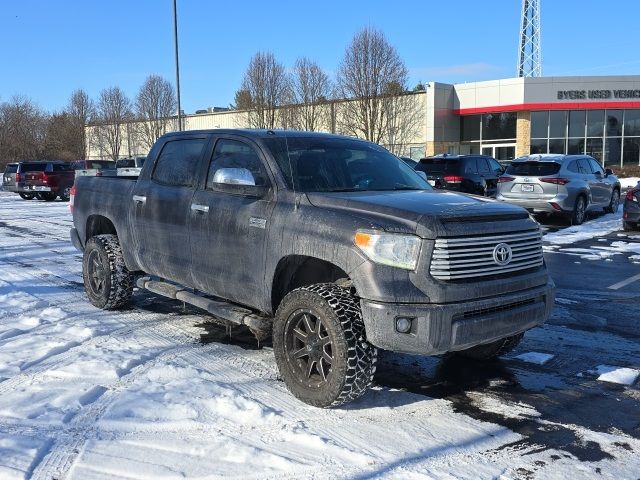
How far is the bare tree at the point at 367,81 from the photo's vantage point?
38.8 metres

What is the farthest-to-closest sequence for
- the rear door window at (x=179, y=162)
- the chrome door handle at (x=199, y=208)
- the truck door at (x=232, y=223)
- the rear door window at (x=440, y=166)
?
the rear door window at (x=440, y=166) → the rear door window at (x=179, y=162) → the chrome door handle at (x=199, y=208) → the truck door at (x=232, y=223)

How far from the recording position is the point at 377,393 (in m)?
4.39

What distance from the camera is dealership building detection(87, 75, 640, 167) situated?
39.7m

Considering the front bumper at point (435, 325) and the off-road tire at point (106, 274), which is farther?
Result: the off-road tire at point (106, 274)

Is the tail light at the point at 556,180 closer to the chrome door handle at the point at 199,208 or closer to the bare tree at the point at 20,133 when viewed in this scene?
the chrome door handle at the point at 199,208

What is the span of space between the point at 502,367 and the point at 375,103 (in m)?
36.0

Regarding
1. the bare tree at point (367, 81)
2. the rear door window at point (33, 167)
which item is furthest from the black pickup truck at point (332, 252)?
the bare tree at point (367, 81)

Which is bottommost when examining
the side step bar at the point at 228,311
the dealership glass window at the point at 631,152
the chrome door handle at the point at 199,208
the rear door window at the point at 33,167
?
the side step bar at the point at 228,311

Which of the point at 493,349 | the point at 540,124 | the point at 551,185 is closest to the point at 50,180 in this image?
the point at 551,185

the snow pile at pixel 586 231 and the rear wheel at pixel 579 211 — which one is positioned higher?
the rear wheel at pixel 579 211

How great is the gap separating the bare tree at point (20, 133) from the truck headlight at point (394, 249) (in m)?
72.4

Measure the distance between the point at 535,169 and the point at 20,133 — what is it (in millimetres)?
68714

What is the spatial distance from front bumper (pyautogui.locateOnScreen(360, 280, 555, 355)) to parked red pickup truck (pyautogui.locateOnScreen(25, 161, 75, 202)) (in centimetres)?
2456

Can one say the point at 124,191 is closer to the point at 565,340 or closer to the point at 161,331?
the point at 161,331
